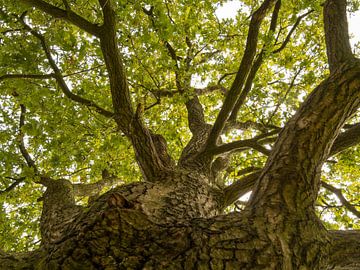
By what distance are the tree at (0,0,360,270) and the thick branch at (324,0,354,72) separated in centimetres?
2

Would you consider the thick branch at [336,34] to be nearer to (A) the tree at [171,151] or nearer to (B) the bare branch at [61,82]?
(A) the tree at [171,151]

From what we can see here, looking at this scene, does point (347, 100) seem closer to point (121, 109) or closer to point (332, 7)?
point (332, 7)

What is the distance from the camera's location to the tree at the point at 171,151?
2.00 meters

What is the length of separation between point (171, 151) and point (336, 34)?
17.1 feet

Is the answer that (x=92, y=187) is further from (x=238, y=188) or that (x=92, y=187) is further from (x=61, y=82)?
(x=238, y=188)

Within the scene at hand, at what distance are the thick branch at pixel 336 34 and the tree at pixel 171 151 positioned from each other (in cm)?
2

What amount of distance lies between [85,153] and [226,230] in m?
4.82

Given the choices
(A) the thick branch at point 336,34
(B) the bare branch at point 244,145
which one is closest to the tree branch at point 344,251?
(A) the thick branch at point 336,34

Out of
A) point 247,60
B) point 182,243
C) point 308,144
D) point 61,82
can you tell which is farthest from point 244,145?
point 61,82

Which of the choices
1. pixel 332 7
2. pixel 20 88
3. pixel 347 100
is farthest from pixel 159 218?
pixel 20 88

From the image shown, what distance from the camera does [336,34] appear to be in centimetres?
369

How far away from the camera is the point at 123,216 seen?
6.76 ft

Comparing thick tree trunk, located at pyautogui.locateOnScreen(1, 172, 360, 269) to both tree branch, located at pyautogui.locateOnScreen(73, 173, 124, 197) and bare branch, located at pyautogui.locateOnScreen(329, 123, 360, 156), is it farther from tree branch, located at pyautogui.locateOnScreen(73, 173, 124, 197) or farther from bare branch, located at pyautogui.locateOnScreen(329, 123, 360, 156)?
tree branch, located at pyautogui.locateOnScreen(73, 173, 124, 197)

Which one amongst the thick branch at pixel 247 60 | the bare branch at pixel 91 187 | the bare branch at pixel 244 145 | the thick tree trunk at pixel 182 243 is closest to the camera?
the thick tree trunk at pixel 182 243
